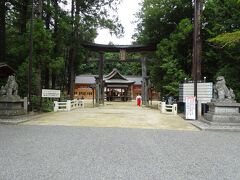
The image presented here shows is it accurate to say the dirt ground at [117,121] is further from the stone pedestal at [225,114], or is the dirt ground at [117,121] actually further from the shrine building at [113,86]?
the shrine building at [113,86]

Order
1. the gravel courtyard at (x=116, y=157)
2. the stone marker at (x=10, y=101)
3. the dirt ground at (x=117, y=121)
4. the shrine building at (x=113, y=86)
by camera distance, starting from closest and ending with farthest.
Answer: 1. the gravel courtyard at (x=116, y=157)
2. the dirt ground at (x=117, y=121)
3. the stone marker at (x=10, y=101)
4. the shrine building at (x=113, y=86)

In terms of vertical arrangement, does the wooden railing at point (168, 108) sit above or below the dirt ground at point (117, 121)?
above

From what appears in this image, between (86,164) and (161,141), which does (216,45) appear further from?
(86,164)

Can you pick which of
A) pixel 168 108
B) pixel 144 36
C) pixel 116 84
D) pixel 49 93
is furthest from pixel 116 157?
pixel 116 84

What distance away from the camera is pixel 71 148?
23.8 feet

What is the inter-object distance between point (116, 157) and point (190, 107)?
33.1 ft

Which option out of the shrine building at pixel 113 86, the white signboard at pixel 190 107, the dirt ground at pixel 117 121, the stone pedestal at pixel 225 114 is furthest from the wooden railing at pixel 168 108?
the shrine building at pixel 113 86

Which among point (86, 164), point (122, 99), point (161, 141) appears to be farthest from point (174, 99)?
point (122, 99)

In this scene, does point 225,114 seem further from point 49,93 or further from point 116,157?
point 49,93

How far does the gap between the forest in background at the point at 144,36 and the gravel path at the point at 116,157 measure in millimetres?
9152

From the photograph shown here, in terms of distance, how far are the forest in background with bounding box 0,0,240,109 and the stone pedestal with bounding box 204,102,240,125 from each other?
3.86 m

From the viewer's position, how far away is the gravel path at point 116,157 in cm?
498

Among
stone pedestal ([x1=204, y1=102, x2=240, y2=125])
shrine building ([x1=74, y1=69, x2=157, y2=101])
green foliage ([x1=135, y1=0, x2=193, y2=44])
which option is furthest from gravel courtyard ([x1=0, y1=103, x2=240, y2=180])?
shrine building ([x1=74, y1=69, x2=157, y2=101])

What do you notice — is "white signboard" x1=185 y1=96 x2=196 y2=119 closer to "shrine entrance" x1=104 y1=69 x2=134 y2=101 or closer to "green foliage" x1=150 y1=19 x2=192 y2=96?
"green foliage" x1=150 y1=19 x2=192 y2=96
